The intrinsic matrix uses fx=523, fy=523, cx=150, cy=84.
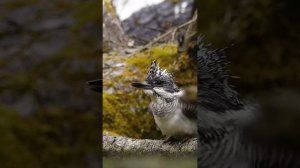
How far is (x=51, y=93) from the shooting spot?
8.05ft

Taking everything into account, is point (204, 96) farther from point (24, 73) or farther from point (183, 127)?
point (24, 73)

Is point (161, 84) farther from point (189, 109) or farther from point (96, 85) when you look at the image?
point (96, 85)

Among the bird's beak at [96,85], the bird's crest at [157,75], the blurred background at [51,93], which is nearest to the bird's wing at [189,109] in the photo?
the bird's crest at [157,75]

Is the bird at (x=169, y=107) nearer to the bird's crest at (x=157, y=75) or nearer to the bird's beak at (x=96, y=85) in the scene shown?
the bird's crest at (x=157, y=75)

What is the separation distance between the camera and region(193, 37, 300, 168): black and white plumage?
82.6 inches

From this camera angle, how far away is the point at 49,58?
2.46m

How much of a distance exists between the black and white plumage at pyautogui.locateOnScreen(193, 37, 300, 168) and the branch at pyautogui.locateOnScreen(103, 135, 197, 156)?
61 mm

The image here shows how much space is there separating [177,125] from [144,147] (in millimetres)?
166

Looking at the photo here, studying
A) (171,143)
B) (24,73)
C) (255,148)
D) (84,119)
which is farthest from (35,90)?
(255,148)

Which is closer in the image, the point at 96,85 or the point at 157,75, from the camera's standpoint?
the point at 157,75

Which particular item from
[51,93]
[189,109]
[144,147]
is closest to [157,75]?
[189,109]

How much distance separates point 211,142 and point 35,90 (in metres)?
0.88

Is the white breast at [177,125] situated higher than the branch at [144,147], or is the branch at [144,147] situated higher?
the white breast at [177,125]

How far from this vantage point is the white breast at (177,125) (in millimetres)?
2055
